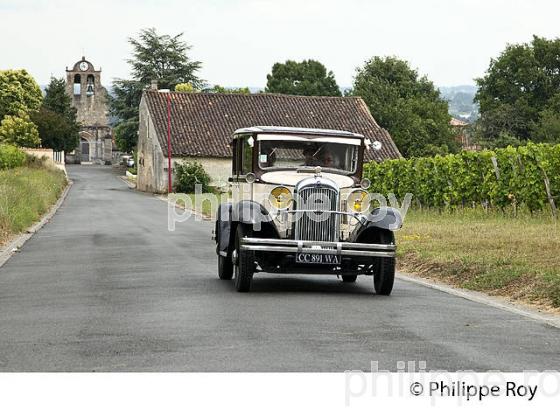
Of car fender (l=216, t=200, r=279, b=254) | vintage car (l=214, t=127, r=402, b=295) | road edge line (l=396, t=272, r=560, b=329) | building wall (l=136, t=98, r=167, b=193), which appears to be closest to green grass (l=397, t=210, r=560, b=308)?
road edge line (l=396, t=272, r=560, b=329)

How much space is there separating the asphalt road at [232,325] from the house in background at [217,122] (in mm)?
55593

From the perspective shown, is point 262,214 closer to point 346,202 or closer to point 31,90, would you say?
point 346,202

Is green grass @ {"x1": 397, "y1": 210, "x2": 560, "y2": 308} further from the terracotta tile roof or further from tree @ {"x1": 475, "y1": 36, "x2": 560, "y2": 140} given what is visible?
tree @ {"x1": 475, "y1": 36, "x2": 560, "y2": 140}

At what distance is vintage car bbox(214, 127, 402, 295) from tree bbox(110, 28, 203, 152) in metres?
91.9

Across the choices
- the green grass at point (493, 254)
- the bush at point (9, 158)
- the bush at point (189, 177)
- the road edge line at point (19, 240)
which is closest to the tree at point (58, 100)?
the bush at point (9, 158)

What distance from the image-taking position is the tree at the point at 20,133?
357 ft

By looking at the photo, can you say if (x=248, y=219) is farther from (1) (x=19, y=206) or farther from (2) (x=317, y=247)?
(1) (x=19, y=206)

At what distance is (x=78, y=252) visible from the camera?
77.0 ft

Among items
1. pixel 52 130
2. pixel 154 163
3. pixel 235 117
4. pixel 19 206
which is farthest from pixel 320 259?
pixel 52 130

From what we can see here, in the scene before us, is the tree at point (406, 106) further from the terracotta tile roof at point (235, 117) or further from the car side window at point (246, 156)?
the car side window at point (246, 156)

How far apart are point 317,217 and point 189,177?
58910mm

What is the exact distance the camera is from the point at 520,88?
100 metres

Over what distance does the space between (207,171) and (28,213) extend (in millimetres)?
40059

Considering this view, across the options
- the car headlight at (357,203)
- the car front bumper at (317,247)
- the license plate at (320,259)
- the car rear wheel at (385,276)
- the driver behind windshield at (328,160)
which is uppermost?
the driver behind windshield at (328,160)
